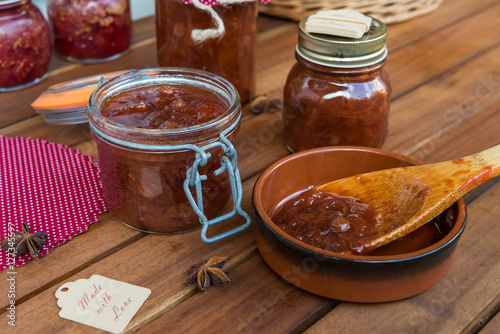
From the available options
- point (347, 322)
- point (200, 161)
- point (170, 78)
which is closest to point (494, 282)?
point (347, 322)

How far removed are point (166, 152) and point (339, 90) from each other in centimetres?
36

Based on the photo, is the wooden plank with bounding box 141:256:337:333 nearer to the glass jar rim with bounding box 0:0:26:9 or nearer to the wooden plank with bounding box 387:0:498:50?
the glass jar rim with bounding box 0:0:26:9

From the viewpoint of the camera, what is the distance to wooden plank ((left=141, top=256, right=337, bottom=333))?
809 mm

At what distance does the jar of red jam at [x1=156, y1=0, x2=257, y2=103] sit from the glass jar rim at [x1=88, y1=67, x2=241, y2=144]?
146 mm

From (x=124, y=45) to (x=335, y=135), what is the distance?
2.33 feet

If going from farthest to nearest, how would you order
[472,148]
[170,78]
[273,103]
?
[273,103], [472,148], [170,78]

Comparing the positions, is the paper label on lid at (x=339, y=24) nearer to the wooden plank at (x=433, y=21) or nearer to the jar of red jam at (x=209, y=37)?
the jar of red jam at (x=209, y=37)

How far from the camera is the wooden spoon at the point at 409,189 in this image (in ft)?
2.94

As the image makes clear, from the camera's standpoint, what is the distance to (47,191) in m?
1.08

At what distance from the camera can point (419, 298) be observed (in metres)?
0.86

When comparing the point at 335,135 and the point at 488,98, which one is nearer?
the point at 335,135

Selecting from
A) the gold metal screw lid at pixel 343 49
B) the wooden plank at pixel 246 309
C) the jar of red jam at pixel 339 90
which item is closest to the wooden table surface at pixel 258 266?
the wooden plank at pixel 246 309

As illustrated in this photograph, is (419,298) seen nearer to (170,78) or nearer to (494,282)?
(494,282)

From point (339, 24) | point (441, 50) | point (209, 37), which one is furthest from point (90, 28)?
point (441, 50)
